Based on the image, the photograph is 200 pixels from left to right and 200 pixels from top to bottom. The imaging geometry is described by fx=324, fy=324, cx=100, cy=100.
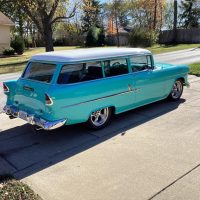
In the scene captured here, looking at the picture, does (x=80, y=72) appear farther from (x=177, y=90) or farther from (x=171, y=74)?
(x=177, y=90)

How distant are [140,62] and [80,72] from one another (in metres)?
1.80

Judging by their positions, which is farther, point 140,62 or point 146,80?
point 140,62

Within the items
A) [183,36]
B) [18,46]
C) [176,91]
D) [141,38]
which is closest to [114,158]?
[176,91]

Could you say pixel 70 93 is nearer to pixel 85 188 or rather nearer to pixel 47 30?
pixel 85 188

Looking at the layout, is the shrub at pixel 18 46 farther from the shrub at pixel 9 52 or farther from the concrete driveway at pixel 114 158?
the concrete driveway at pixel 114 158

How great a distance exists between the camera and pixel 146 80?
724cm

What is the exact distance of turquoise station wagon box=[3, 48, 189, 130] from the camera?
225 inches

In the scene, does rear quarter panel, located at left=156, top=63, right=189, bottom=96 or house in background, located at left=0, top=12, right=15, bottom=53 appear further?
house in background, located at left=0, top=12, right=15, bottom=53

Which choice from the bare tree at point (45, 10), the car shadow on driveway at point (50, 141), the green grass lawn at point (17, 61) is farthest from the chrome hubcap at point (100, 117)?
the bare tree at point (45, 10)

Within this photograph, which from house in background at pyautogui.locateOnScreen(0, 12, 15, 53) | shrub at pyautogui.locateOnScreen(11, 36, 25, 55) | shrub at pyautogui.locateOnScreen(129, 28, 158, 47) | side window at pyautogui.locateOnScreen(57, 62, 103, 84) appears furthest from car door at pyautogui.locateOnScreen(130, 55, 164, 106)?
house in background at pyautogui.locateOnScreen(0, 12, 15, 53)

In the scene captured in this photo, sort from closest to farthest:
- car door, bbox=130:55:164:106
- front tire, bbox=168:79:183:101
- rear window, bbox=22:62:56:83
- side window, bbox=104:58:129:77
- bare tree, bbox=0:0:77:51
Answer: rear window, bbox=22:62:56:83
side window, bbox=104:58:129:77
car door, bbox=130:55:164:106
front tire, bbox=168:79:183:101
bare tree, bbox=0:0:77:51

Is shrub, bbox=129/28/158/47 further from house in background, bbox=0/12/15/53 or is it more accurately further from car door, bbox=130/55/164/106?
car door, bbox=130/55/164/106

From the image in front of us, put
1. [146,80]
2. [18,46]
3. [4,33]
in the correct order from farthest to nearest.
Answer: [4,33] → [18,46] → [146,80]

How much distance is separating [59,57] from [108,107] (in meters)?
1.41
